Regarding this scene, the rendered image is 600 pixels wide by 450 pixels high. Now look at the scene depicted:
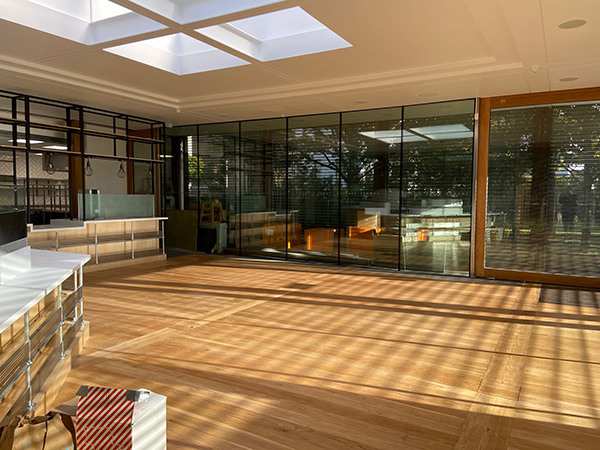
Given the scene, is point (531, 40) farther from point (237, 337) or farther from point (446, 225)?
point (237, 337)

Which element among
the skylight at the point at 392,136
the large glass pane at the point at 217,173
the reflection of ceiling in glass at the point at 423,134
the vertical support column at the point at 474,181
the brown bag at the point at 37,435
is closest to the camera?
the brown bag at the point at 37,435

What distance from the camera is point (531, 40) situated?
4.34m

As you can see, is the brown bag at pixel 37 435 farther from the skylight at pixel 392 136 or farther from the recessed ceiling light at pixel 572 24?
the skylight at pixel 392 136

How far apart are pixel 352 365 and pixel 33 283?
7.30ft

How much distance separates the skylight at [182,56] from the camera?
5.46 meters

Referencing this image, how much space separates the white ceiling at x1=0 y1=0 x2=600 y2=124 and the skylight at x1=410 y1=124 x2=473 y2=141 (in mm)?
473

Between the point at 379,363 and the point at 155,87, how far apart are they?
5341 mm

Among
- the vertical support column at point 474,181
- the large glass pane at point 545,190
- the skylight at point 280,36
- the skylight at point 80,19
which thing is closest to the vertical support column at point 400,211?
the vertical support column at point 474,181

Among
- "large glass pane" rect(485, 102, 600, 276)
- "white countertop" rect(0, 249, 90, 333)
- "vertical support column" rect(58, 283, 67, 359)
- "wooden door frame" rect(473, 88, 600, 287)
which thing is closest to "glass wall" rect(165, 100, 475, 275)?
"wooden door frame" rect(473, 88, 600, 287)

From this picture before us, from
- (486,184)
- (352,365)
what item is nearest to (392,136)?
(486,184)

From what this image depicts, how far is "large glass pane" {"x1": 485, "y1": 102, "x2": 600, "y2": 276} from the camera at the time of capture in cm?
615

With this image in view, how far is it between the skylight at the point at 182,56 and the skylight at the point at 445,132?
3280mm

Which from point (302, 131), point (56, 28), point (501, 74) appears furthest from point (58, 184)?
point (501, 74)

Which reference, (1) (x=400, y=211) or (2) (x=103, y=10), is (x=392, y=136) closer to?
(1) (x=400, y=211)
